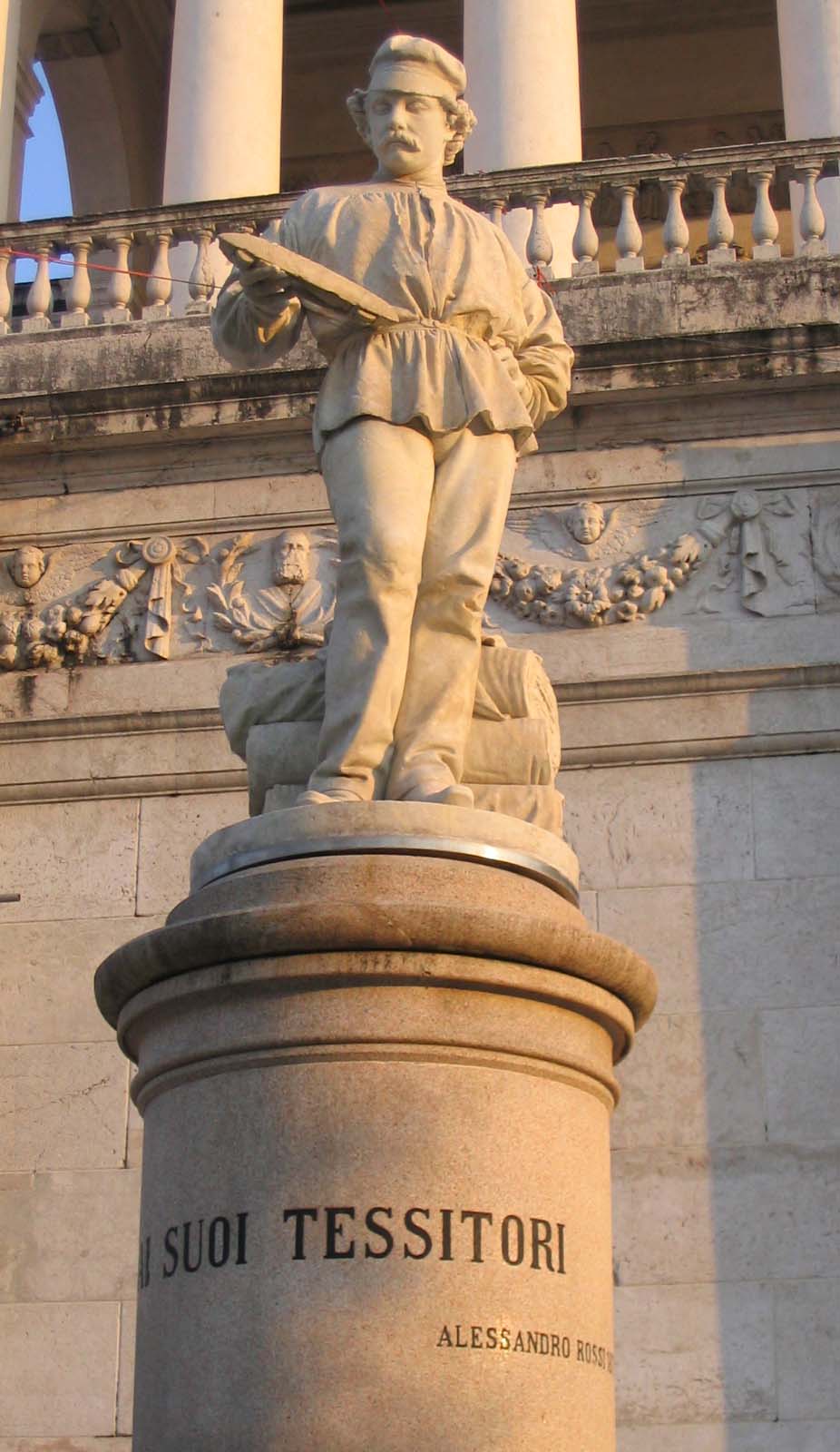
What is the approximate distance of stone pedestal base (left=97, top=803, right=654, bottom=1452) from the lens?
513 centimetres

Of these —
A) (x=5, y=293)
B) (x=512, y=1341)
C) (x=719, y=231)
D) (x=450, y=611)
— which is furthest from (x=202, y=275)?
(x=512, y=1341)

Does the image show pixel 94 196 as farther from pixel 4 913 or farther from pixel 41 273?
pixel 4 913

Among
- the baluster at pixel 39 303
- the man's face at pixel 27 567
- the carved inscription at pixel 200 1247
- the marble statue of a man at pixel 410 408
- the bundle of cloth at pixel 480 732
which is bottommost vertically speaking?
the carved inscription at pixel 200 1247

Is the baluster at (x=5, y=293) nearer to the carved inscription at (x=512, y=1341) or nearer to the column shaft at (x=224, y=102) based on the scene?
the column shaft at (x=224, y=102)

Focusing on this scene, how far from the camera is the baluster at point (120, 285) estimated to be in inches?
527

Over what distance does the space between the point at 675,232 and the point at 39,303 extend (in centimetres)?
389

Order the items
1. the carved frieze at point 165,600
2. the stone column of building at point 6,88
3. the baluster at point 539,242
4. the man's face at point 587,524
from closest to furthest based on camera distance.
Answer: the man's face at point 587,524, the carved frieze at point 165,600, the baluster at point 539,242, the stone column of building at point 6,88

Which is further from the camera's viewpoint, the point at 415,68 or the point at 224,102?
the point at 224,102

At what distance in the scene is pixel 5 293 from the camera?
1378 centimetres

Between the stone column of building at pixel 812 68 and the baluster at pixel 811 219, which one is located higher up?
the stone column of building at pixel 812 68

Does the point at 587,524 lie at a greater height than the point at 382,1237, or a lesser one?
greater

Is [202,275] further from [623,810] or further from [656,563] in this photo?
[623,810]

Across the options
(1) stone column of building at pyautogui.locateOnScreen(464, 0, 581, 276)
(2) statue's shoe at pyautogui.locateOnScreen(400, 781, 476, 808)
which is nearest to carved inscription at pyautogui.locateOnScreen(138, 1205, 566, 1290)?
(2) statue's shoe at pyautogui.locateOnScreen(400, 781, 476, 808)

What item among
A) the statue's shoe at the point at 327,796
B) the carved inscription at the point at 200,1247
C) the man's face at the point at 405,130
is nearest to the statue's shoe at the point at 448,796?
the statue's shoe at the point at 327,796
